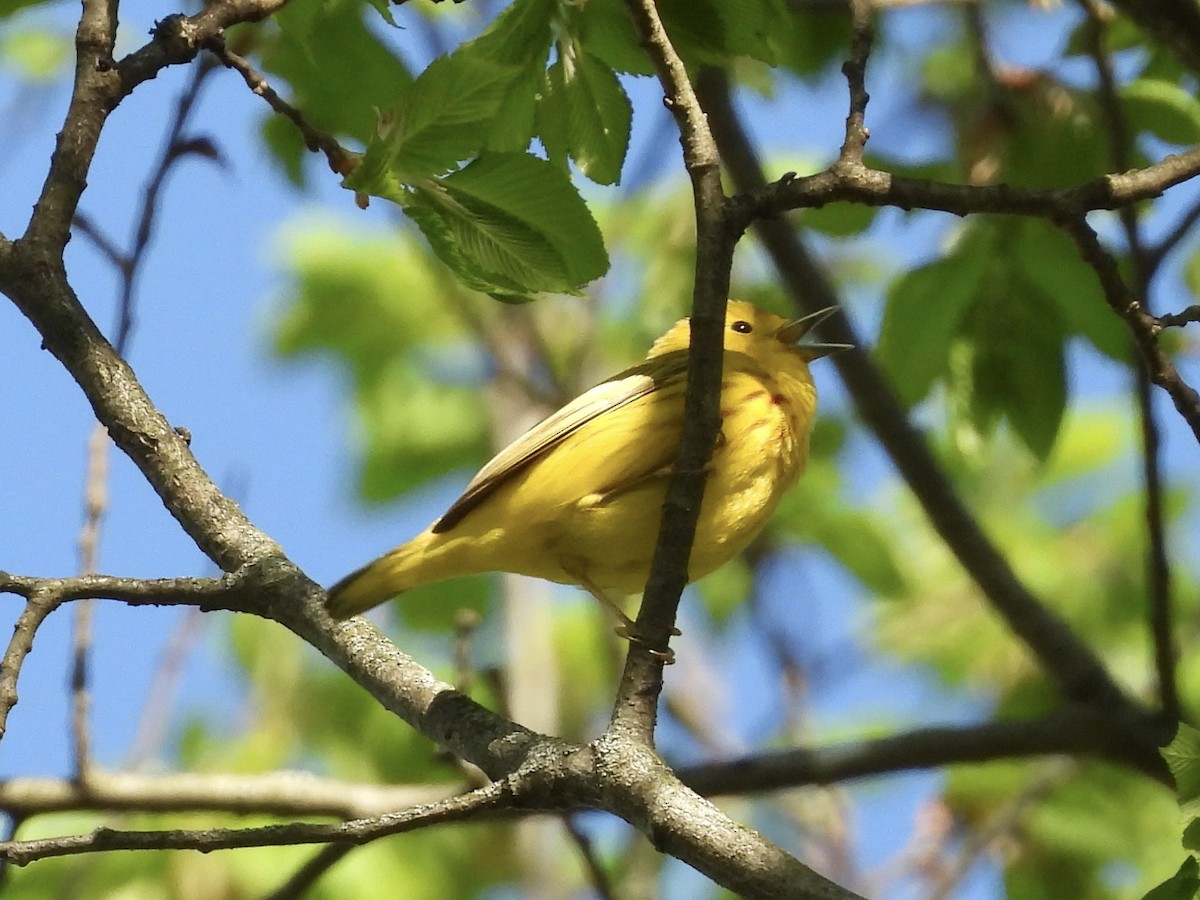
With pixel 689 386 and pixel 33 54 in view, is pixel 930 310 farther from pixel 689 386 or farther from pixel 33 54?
pixel 33 54

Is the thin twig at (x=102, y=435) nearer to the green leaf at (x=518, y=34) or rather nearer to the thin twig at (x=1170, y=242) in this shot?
the green leaf at (x=518, y=34)

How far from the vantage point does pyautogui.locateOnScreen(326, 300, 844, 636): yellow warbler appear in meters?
4.49

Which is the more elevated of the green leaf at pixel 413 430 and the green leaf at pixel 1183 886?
the green leaf at pixel 413 430

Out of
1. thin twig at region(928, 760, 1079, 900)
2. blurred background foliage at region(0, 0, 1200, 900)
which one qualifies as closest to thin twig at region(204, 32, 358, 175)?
blurred background foliage at region(0, 0, 1200, 900)

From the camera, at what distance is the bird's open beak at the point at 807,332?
5.63 metres

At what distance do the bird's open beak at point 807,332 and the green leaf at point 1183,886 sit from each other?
3349 millimetres

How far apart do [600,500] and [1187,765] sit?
2337mm

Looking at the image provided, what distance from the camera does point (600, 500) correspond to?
4.51 meters

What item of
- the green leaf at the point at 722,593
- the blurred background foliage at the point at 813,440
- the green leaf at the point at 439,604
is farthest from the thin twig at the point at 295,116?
the green leaf at the point at 722,593

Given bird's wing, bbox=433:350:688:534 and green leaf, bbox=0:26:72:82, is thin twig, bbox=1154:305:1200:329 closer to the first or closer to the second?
bird's wing, bbox=433:350:688:534

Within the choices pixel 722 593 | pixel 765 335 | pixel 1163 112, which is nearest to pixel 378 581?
pixel 765 335

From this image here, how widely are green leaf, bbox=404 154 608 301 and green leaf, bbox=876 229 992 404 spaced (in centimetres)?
181

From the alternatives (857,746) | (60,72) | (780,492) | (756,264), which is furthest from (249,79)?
(756,264)

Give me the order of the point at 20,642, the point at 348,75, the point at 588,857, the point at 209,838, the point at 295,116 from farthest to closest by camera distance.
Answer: the point at 348,75 < the point at 588,857 < the point at 295,116 < the point at 20,642 < the point at 209,838
